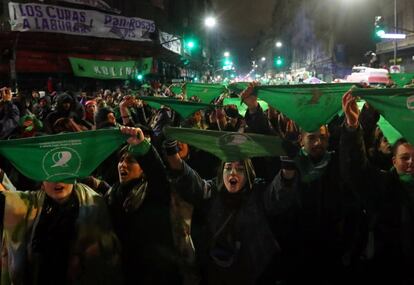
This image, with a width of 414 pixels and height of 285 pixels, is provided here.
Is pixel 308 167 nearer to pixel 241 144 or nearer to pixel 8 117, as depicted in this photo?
pixel 241 144

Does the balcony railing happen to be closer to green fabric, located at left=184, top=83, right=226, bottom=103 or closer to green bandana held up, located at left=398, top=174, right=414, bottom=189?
green fabric, located at left=184, top=83, right=226, bottom=103

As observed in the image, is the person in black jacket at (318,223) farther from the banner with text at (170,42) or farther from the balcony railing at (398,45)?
the balcony railing at (398,45)

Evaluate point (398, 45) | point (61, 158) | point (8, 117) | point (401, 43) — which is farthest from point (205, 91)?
point (398, 45)

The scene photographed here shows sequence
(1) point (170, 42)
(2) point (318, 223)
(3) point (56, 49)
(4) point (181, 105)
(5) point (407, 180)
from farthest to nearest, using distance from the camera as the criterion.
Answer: (1) point (170, 42)
(3) point (56, 49)
(4) point (181, 105)
(2) point (318, 223)
(5) point (407, 180)

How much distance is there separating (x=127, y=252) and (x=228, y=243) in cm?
84

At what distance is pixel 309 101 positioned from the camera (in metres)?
4.29

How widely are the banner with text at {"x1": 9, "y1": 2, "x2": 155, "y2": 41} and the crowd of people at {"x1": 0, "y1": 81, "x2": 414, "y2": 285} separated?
16.4 metres

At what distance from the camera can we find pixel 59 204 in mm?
3355

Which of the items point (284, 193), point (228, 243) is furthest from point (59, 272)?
point (284, 193)

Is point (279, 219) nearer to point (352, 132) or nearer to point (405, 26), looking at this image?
point (352, 132)

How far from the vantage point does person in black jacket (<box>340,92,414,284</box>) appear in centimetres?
334

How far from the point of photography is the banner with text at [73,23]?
17969mm

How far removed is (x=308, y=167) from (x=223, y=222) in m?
0.86

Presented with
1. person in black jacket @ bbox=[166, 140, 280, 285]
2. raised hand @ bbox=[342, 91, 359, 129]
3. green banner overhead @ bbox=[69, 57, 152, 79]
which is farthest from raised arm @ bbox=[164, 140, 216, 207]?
green banner overhead @ bbox=[69, 57, 152, 79]
